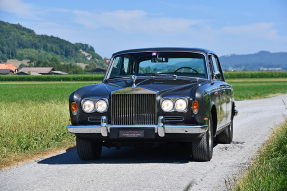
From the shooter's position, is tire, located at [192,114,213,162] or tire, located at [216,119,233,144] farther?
A: tire, located at [216,119,233,144]

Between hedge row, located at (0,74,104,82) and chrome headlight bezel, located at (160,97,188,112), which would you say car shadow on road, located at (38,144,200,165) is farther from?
hedge row, located at (0,74,104,82)

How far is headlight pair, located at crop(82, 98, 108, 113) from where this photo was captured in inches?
267

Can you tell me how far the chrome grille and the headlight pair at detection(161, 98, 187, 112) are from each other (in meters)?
0.14

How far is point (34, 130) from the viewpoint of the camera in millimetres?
9641

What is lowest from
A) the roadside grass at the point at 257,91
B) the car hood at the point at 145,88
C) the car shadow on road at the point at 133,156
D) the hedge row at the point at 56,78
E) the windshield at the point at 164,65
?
the hedge row at the point at 56,78

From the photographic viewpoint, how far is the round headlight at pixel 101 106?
6.77 m

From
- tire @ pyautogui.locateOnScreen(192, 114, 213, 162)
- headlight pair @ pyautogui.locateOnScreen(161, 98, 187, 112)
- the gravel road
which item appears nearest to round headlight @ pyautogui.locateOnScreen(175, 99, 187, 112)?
headlight pair @ pyautogui.locateOnScreen(161, 98, 187, 112)

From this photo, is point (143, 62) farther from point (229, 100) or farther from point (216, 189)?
point (216, 189)

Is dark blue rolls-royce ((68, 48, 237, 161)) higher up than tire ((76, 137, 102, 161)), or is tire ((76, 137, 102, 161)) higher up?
dark blue rolls-royce ((68, 48, 237, 161))

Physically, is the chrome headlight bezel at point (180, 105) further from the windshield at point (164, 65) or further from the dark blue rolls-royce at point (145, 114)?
the windshield at point (164, 65)

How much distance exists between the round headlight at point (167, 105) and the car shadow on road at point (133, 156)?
3.20ft

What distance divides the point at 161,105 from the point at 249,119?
8557 mm

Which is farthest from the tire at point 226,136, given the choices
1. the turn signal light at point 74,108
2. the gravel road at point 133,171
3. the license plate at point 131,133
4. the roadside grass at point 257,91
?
the roadside grass at point 257,91

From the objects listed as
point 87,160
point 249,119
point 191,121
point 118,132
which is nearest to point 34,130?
point 87,160
